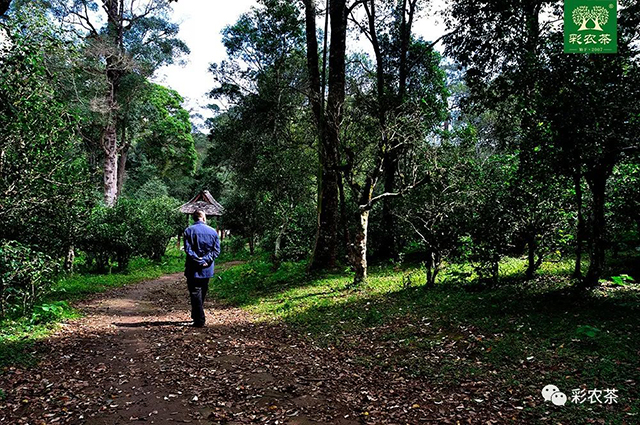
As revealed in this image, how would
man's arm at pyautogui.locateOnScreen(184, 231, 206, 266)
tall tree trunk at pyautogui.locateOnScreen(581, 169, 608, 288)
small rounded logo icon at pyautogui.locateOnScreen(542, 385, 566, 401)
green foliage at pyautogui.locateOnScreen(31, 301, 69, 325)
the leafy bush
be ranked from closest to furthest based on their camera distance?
1. small rounded logo icon at pyautogui.locateOnScreen(542, 385, 566, 401)
2. tall tree trunk at pyautogui.locateOnScreen(581, 169, 608, 288)
3. the leafy bush
4. green foliage at pyautogui.locateOnScreen(31, 301, 69, 325)
5. man's arm at pyautogui.locateOnScreen(184, 231, 206, 266)

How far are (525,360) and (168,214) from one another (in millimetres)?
24162

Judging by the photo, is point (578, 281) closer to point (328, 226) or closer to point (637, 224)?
point (637, 224)

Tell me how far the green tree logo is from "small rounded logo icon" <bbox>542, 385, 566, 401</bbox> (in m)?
5.16

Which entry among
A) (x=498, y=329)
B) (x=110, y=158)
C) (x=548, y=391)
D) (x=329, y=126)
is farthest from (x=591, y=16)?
(x=110, y=158)

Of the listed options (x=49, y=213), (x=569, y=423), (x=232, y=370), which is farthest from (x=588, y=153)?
(x=49, y=213)

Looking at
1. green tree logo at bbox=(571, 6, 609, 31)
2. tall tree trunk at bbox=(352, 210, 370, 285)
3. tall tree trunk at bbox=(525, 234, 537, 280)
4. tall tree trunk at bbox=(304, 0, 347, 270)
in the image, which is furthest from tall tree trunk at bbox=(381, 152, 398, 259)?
green tree logo at bbox=(571, 6, 609, 31)

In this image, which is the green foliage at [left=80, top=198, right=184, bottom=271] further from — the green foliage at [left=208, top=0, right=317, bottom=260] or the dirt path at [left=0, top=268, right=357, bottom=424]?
the dirt path at [left=0, top=268, right=357, bottom=424]

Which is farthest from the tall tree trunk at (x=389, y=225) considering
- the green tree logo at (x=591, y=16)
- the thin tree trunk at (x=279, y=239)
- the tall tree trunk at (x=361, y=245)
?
the green tree logo at (x=591, y=16)

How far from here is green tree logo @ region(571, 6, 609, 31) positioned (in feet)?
18.8

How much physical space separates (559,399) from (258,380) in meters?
3.10

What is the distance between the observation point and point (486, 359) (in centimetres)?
458

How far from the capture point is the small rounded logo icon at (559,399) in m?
3.49

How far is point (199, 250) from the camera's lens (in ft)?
21.9

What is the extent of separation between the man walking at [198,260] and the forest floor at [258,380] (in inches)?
Answer: 18.0
